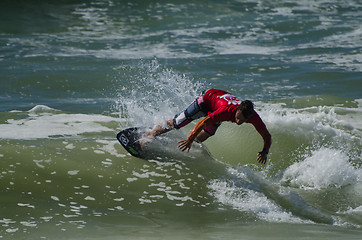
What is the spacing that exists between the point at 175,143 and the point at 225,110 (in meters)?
1.10

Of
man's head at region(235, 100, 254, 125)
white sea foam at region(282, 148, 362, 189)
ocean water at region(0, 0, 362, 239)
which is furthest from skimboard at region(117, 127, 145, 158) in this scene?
white sea foam at region(282, 148, 362, 189)

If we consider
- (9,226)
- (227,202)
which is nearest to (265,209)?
(227,202)

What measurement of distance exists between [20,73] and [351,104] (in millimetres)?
7761

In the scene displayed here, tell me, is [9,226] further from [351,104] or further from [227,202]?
[351,104]

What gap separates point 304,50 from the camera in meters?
15.4

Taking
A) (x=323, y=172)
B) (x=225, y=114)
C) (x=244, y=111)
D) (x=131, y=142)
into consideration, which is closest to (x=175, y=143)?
(x=131, y=142)

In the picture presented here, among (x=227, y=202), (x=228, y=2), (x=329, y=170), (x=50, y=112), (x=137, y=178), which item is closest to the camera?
(x=227, y=202)

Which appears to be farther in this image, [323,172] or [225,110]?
[323,172]

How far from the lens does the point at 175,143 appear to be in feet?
20.6

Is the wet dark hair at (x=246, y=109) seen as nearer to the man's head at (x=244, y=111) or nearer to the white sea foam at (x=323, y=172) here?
the man's head at (x=244, y=111)

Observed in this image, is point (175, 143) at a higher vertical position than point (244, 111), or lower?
lower

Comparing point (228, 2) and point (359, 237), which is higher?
point (228, 2)

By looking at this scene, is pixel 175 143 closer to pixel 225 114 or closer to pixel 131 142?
pixel 131 142

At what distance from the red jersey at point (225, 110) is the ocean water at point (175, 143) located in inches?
23.2
